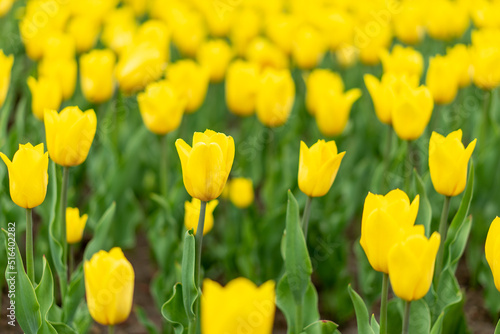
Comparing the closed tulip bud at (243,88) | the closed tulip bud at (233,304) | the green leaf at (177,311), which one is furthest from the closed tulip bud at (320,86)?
the closed tulip bud at (233,304)

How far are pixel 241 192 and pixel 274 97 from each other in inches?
16.8

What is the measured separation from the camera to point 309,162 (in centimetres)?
175

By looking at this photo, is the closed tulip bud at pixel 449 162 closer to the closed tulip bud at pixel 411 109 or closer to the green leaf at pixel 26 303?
the closed tulip bud at pixel 411 109

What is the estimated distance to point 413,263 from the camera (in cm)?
136

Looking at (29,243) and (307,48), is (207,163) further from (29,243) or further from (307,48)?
(307,48)

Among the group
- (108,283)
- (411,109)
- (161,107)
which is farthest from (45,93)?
(411,109)

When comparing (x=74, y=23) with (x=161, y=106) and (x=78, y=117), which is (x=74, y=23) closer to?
(x=161, y=106)

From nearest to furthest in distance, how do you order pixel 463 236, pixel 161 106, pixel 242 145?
pixel 463 236, pixel 161 106, pixel 242 145

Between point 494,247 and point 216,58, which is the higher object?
point 494,247

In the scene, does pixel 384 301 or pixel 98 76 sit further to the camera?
pixel 98 76

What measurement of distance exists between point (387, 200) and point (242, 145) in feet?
6.43

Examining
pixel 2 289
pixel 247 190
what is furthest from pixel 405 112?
pixel 2 289

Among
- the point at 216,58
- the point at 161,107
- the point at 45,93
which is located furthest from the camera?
the point at 216,58

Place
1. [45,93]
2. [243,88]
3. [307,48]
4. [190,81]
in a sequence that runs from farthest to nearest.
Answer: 1. [307,48]
2. [243,88]
3. [190,81]
4. [45,93]
